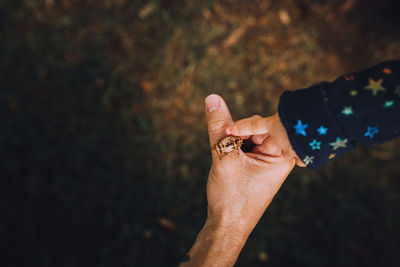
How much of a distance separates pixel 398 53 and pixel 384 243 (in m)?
3.03

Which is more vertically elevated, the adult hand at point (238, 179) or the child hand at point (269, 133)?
the child hand at point (269, 133)

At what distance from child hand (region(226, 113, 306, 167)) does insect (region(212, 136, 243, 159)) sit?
8 centimetres

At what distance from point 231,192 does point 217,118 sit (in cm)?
68

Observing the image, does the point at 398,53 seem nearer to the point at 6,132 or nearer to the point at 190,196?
the point at 190,196

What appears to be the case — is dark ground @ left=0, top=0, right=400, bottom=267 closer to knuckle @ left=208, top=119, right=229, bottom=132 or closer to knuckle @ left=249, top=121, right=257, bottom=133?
knuckle @ left=208, top=119, right=229, bottom=132

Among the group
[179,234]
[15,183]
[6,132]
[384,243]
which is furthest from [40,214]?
[384,243]

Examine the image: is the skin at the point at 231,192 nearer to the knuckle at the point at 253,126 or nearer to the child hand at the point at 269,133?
the child hand at the point at 269,133

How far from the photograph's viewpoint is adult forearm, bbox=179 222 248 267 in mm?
2076

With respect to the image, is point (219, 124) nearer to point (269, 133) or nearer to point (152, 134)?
point (269, 133)

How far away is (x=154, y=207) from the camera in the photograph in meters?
3.03

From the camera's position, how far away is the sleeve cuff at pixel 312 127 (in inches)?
65.3

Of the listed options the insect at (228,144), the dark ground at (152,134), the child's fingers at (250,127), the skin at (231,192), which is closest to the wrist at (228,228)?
the skin at (231,192)

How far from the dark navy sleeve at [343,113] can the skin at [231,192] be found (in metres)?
0.37

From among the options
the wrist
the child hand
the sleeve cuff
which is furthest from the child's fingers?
the wrist
